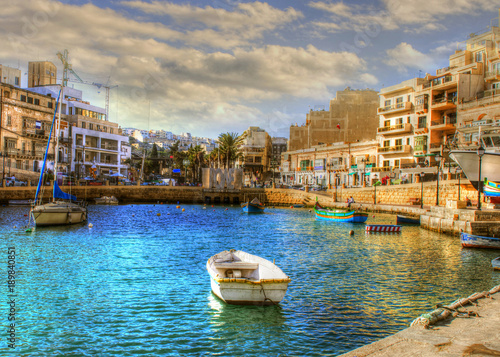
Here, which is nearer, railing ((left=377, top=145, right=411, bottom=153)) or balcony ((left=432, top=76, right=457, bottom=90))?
balcony ((left=432, top=76, right=457, bottom=90))

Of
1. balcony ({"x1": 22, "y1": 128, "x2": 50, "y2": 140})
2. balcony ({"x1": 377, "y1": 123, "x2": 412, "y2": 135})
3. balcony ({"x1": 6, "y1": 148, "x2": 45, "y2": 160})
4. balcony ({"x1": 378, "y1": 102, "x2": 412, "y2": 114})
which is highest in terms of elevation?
balcony ({"x1": 378, "y1": 102, "x2": 412, "y2": 114})

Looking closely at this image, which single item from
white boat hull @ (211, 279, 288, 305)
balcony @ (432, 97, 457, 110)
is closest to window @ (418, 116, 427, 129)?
balcony @ (432, 97, 457, 110)

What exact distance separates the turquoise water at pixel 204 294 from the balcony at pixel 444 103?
35.2 metres

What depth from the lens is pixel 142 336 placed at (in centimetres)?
1145

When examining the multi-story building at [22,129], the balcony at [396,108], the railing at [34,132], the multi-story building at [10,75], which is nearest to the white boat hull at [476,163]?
the balcony at [396,108]

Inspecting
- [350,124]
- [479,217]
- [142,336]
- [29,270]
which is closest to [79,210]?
[29,270]

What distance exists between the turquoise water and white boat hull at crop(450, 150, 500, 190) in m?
8.02

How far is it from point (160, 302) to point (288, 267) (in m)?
8.05

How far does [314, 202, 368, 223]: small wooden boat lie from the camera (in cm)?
4344

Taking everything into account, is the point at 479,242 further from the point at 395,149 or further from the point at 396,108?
the point at 396,108

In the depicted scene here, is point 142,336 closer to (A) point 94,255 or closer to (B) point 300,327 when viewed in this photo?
(B) point 300,327

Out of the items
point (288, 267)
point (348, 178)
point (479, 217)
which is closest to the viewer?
point (288, 267)

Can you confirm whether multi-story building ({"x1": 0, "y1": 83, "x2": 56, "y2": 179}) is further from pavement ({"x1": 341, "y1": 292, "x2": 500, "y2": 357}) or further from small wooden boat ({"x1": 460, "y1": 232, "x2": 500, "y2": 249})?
pavement ({"x1": 341, "y1": 292, "x2": 500, "y2": 357})

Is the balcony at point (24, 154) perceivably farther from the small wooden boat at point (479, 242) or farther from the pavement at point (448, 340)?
the pavement at point (448, 340)
